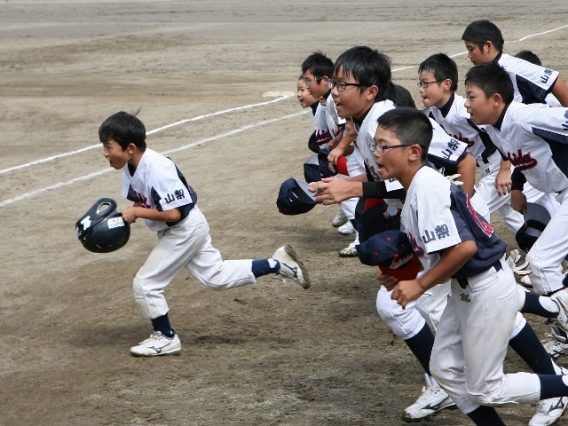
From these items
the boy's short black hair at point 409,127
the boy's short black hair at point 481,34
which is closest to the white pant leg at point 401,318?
the boy's short black hair at point 409,127

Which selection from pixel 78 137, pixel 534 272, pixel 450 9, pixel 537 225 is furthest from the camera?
pixel 450 9

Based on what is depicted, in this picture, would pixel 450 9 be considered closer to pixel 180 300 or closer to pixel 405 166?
pixel 180 300

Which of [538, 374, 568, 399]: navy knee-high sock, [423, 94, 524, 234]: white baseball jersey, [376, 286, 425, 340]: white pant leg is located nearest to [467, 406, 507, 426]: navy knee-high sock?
[538, 374, 568, 399]: navy knee-high sock

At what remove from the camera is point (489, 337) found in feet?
14.5

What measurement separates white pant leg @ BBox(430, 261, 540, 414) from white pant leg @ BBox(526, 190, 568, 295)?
1.20 meters

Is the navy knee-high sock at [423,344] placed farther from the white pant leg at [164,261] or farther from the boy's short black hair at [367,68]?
the white pant leg at [164,261]

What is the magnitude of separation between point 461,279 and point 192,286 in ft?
13.1

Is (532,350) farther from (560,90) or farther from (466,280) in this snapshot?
(560,90)

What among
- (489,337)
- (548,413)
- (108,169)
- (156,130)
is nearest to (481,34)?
(548,413)

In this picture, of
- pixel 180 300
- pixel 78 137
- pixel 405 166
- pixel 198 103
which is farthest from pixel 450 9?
pixel 405 166

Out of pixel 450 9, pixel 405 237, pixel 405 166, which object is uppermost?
pixel 405 166

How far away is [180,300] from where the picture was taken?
7691 mm

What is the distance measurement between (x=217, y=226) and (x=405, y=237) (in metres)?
5.31

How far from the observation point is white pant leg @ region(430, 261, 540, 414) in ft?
14.5
